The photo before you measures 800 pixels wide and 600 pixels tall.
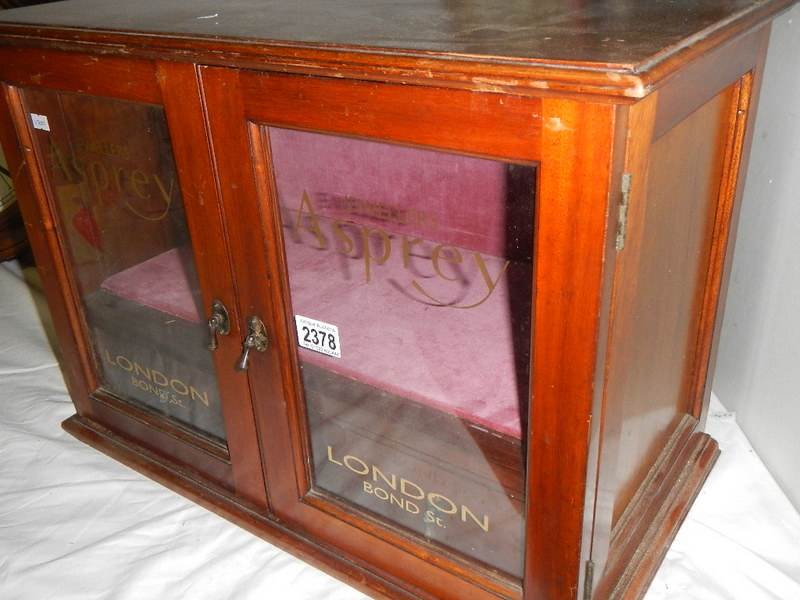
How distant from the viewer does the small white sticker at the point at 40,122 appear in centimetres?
112

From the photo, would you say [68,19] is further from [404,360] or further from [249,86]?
[404,360]

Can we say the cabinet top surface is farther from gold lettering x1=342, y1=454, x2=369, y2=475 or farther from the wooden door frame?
gold lettering x1=342, y1=454, x2=369, y2=475

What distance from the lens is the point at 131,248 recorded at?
1.24 meters

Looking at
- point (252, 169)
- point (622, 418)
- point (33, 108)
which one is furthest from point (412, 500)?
point (33, 108)

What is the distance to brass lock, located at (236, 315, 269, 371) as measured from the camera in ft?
3.31

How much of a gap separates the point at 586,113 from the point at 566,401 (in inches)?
11.2

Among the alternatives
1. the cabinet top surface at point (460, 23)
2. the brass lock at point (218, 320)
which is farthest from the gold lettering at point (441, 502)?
the cabinet top surface at point (460, 23)

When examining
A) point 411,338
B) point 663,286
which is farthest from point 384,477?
point 663,286

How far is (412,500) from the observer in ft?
3.46

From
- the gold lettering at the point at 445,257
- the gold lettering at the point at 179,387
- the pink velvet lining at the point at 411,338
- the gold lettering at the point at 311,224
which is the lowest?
the gold lettering at the point at 179,387

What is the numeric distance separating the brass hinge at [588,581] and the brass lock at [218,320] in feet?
1.72

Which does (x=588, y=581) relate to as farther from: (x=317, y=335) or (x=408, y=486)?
(x=317, y=335)

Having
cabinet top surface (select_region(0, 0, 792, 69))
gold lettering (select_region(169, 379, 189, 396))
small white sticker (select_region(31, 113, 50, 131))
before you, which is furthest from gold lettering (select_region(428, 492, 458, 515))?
small white sticker (select_region(31, 113, 50, 131))

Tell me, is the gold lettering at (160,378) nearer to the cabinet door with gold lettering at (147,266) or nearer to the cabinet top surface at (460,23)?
the cabinet door with gold lettering at (147,266)
